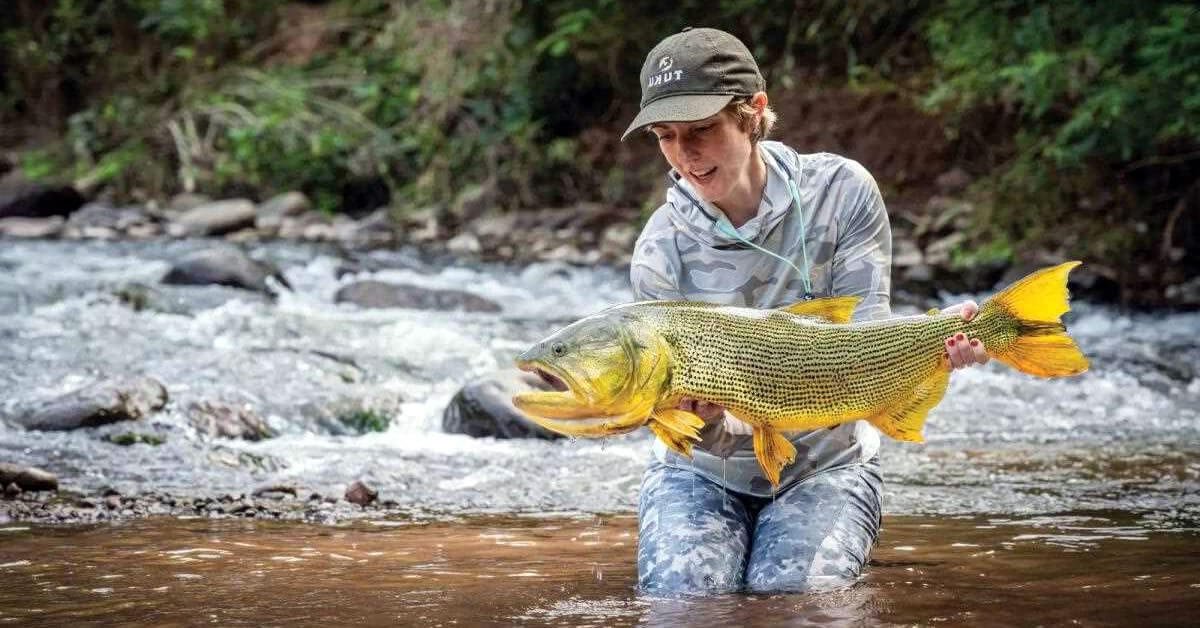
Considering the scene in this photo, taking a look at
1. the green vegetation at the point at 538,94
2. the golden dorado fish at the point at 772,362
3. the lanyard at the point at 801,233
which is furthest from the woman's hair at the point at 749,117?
the green vegetation at the point at 538,94

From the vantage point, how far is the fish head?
11.4 feet

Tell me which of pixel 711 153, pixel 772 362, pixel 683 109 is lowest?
pixel 772 362

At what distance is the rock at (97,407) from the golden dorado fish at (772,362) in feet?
16.5

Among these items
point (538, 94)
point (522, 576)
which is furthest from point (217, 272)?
point (522, 576)

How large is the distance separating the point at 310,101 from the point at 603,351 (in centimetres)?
2215

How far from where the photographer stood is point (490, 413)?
27.3ft

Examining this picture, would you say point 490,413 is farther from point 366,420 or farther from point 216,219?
point 216,219

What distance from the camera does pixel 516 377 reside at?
8898 millimetres

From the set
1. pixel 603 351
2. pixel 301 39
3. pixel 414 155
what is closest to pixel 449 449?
pixel 603 351

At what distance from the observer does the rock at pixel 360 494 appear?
6418 mm

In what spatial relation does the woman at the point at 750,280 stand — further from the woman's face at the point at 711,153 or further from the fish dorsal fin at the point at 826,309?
the fish dorsal fin at the point at 826,309

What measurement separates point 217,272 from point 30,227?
7.33 meters

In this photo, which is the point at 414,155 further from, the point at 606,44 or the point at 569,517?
the point at 569,517

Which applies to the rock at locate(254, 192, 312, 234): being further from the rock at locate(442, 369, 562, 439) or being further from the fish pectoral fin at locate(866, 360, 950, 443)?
the fish pectoral fin at locate(866, 360, 950, 443)
